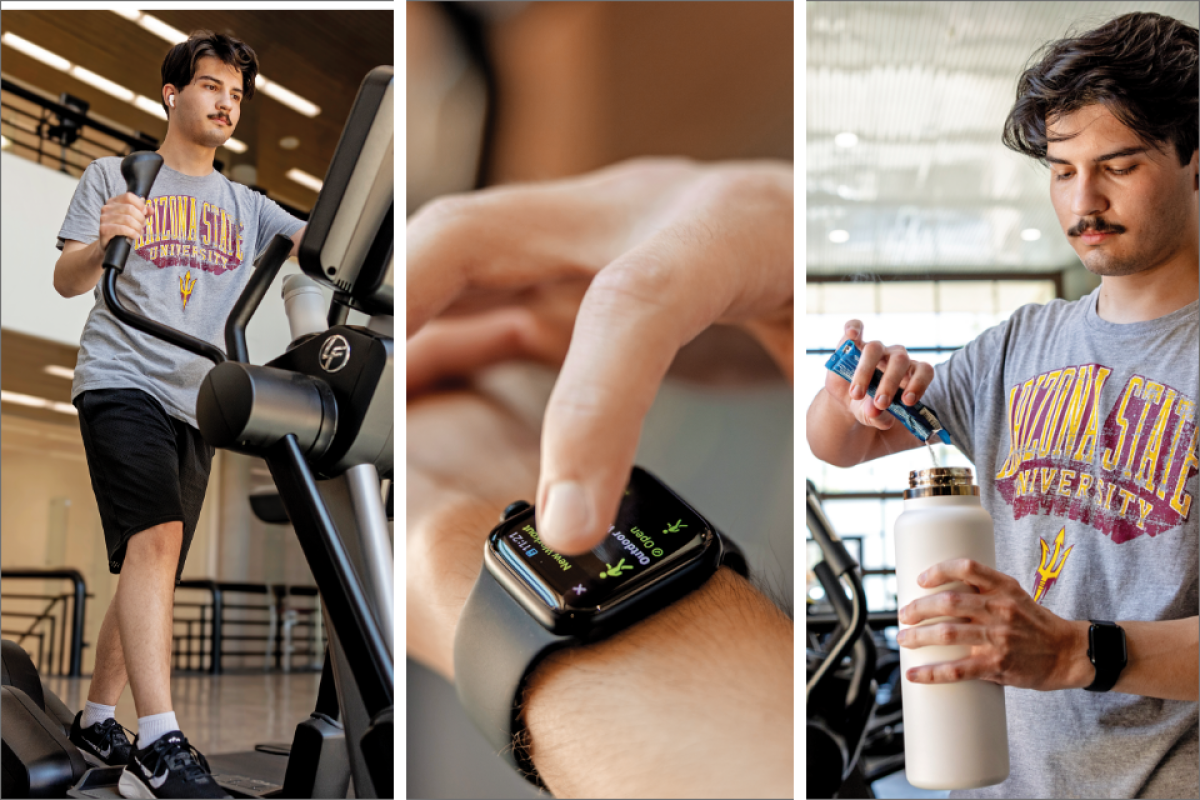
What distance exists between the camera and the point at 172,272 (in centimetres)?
147

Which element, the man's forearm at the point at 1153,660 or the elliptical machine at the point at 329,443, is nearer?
the man's forearm at the point at 1153,660

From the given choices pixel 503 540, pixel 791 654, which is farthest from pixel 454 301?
pixel 791 654

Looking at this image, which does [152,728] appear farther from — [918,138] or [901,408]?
[918,138]

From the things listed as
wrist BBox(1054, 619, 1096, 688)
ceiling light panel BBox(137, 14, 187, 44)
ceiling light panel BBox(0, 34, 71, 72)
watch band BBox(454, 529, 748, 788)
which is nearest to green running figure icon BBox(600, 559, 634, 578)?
watch band BBox(454, 529, 748, 788)

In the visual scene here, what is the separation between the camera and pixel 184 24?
1553mm

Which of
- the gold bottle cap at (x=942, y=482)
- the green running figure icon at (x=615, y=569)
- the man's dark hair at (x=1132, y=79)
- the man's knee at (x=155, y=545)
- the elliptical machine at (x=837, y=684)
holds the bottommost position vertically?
the elliptical machine at (x=837, y=684)

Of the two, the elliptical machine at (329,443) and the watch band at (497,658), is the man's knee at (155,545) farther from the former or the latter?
the watch band at (497,658)

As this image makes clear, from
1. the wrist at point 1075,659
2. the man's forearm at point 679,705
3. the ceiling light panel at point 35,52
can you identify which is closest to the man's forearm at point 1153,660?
the wrist at point 1075,659

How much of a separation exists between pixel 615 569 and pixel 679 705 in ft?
0.80

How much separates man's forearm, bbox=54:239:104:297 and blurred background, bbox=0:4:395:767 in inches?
0.9

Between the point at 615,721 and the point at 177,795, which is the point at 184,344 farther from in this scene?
the point at 615,721

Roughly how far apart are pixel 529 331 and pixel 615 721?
646 mm

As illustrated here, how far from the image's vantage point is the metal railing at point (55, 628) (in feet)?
4.93

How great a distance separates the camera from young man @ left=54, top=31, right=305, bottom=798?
142 cm
